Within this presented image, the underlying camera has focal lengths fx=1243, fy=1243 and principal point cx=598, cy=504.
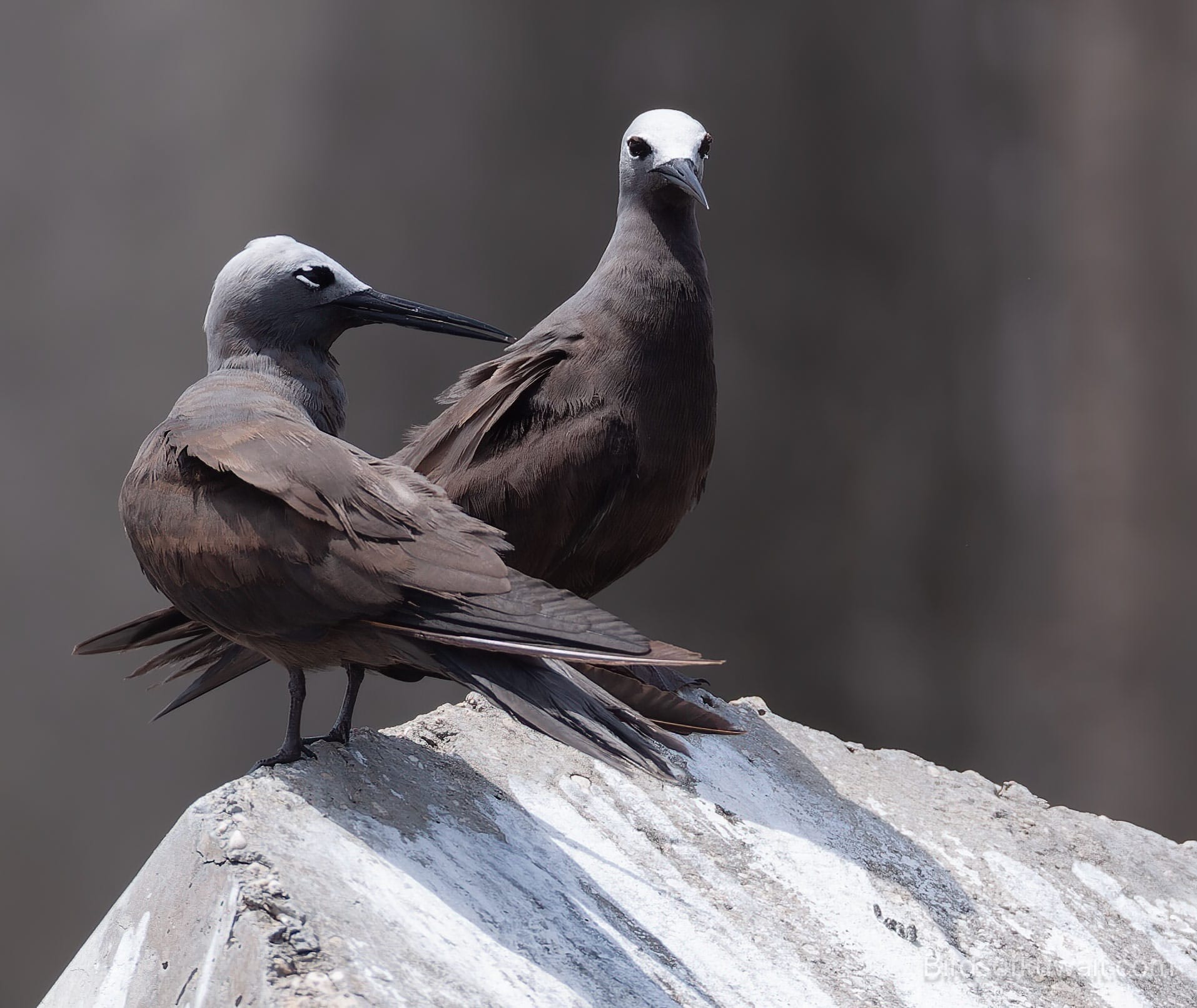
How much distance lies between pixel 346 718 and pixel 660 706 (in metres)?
0.61

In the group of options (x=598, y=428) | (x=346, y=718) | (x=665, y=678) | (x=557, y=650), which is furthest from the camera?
(x=665, y=678)

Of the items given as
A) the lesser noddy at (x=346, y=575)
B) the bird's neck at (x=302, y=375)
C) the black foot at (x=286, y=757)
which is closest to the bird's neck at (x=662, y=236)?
the bird's neck at (x=302, y=375)

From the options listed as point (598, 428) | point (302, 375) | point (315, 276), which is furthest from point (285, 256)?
point (598, 428)

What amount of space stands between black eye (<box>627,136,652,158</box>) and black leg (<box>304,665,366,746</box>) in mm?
1483

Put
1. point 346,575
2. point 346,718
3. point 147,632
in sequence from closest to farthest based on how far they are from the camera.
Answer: point 346,575
point 346,718
point 147,632

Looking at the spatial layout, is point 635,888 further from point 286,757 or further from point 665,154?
point 665,154

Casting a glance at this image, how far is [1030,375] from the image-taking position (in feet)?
20.9

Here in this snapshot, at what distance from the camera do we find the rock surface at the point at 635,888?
6.17 ft

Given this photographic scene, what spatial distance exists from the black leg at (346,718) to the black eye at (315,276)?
2.65ft

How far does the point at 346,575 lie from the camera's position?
6.63 ft

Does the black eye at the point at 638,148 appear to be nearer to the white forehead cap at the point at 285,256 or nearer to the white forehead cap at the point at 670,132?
the white forehead cap at the point at 670,132

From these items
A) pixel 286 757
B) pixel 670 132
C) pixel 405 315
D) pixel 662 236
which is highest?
pixel 670 132

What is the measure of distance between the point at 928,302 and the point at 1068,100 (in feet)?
4.03

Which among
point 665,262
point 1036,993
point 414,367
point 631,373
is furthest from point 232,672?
point 414,367
